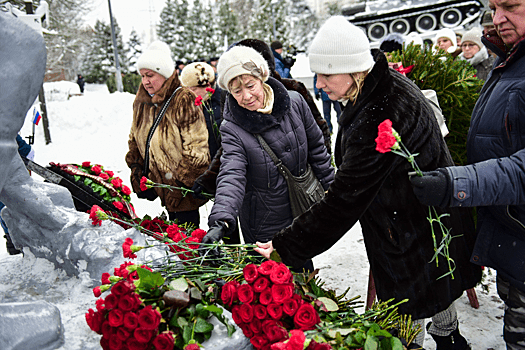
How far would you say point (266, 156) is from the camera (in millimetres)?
2494

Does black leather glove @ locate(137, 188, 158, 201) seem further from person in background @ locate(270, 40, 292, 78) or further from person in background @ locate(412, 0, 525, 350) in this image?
person in background @ locate(270, 40, 292, 78)

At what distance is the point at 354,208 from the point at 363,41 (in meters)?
0.70

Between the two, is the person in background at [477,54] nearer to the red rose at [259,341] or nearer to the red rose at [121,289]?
the red rose at [259,341]

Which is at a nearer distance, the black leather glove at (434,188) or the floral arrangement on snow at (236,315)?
the floral arrangement on snow at (236,315)

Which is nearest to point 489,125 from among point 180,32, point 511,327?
point 511,327

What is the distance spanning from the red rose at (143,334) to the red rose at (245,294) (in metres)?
0.31

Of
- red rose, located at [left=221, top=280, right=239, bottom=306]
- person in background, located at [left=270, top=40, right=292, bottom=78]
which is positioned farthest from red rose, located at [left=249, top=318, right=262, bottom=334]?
person in background, located at [left=270, top=40, right=292, bottom=78]

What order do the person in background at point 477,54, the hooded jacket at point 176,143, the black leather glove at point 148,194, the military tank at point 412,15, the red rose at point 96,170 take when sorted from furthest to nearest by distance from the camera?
the military tank at point 412,15 < the person in background at point 477,54 < the black leather glove at point 148,194 < the hooded jacket at point 176,143 < the red rose at point 96,170

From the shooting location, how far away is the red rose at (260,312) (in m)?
1.40

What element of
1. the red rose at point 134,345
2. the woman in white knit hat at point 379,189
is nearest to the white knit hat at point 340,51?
the woman in white knit hat at point 379,189

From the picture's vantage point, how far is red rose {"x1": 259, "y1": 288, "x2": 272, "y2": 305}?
1.41 meters

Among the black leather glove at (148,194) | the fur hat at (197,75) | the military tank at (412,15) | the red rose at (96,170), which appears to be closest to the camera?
the red rose at (96,170)

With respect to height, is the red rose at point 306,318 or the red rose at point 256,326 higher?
the red rose at point 306,318

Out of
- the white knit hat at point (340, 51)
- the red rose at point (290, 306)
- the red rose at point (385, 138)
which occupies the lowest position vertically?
the red rose at point (290, 306)
